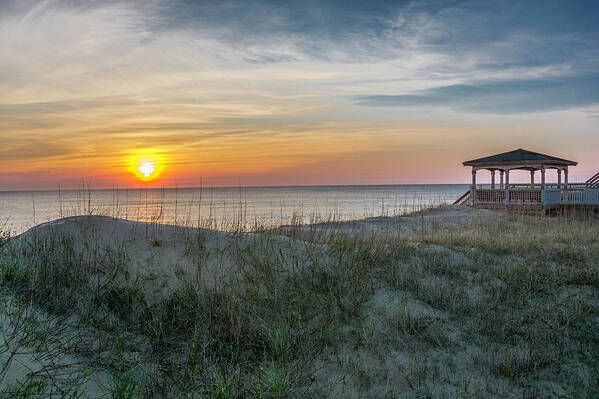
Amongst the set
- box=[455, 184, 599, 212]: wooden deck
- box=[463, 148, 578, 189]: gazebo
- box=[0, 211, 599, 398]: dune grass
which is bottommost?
box=[0, 211, 599, 398]: dune grass

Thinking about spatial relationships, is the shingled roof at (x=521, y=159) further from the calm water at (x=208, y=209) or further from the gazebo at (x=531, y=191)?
the calm water at (x=208, y=209)

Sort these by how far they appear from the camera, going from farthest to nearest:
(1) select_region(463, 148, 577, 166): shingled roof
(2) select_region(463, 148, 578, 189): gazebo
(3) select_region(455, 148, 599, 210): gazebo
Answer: (2) select_region(463, 148, 578, 189): gazebo → (1) select_region(463, 148, 577, 166): shingled roof → (3) select_region(455, 148, 599, 210): gazebo

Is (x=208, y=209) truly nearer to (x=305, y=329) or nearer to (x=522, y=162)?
(x=522, y=162)

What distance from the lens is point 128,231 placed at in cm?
708

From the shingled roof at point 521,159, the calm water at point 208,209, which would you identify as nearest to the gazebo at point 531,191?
the shingled roof at point 521,159

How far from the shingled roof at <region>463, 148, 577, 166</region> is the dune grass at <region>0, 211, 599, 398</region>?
739 inches

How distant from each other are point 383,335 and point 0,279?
16.5 feet

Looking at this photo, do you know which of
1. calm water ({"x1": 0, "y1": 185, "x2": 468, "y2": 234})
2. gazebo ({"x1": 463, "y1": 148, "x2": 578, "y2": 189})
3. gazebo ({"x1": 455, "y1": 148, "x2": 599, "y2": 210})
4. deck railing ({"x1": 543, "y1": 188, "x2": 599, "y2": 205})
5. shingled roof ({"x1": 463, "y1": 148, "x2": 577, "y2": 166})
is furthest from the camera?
gazebo ({"x1": 463, "y1": 148, "x2": 578, "y2": 189})

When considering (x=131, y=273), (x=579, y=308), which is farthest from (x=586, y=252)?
(x=131, y=273)

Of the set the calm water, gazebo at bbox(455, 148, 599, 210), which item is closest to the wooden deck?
gazebo at bbox(455, 148, 599, 210)

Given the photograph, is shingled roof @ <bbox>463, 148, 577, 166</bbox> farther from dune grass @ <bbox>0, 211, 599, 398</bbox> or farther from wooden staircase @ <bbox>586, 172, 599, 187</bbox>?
dune grass @ <bbox>0, 211, 599, 398</bbox>

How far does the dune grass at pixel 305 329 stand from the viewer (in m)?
4.06

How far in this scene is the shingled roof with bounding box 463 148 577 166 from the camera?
930 inches

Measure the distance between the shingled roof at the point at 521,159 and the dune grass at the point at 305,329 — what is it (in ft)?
61.6
